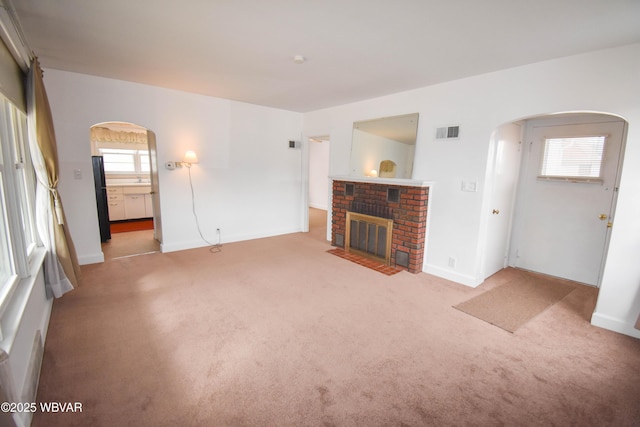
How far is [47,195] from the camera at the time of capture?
272 cm

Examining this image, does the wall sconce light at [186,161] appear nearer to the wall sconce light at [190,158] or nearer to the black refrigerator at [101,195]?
the wall sconce light at [190,158]

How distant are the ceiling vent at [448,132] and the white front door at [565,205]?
4.22ft

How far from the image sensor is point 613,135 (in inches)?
130

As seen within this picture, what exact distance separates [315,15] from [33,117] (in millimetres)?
2604

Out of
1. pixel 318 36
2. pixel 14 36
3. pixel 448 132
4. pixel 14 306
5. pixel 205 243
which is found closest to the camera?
pixel 14 306

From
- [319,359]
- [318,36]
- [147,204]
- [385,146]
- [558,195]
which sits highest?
[318,36]

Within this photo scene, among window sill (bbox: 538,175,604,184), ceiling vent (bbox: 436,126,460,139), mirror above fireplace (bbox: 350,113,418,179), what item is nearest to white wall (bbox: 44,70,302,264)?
mirror above fireplace (bbox: 350,113,418,179)

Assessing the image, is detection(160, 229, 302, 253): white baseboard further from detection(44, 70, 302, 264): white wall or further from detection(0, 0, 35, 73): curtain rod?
detection(0, 0, 35, 73): curtain rod

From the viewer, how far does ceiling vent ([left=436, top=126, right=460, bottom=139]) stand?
11.4 feet

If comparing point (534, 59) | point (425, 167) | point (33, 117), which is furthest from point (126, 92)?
point (534, 59)

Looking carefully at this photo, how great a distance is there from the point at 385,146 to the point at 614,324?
3147 millimetres

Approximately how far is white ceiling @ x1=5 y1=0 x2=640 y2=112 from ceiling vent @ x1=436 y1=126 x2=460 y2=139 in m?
0.58

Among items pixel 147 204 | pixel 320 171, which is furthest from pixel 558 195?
pixel 147 204

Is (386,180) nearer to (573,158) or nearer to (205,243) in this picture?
(573,158)
